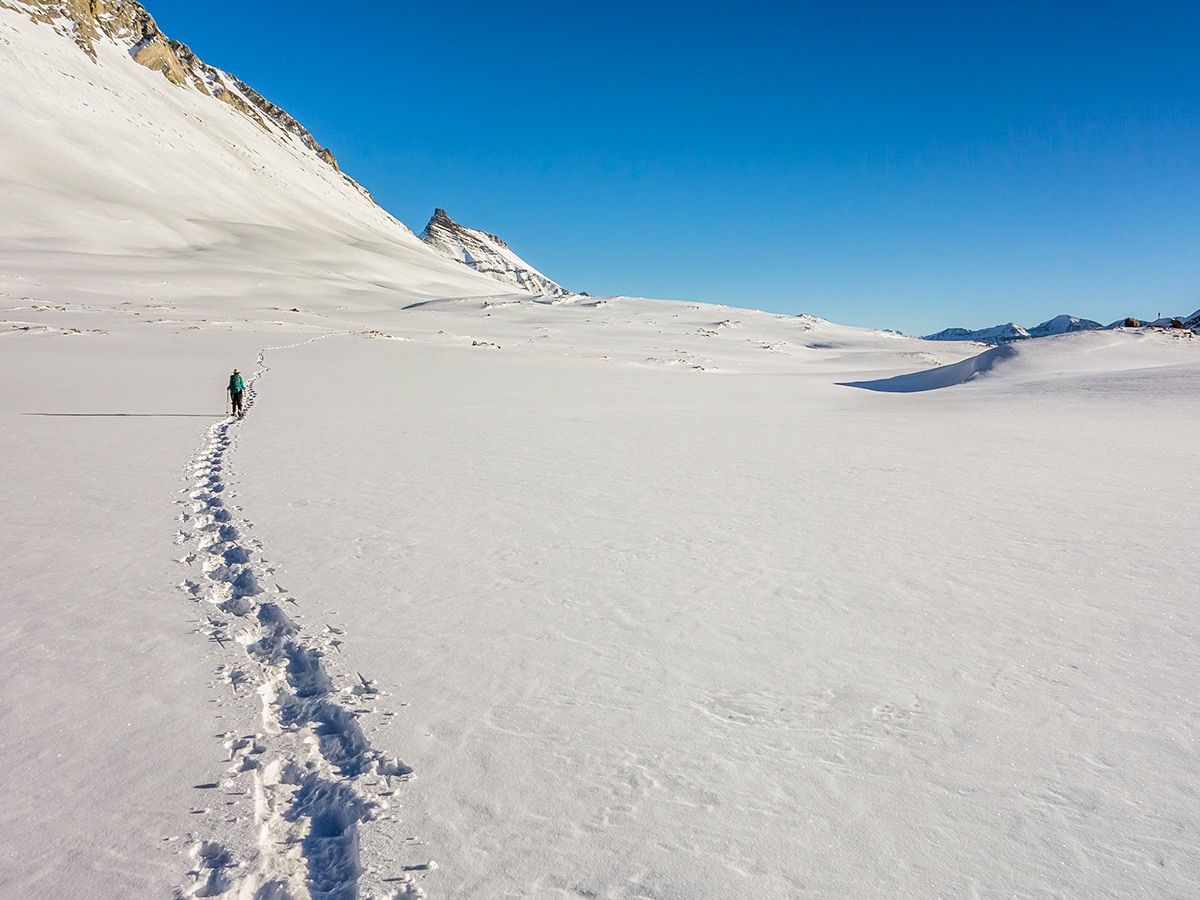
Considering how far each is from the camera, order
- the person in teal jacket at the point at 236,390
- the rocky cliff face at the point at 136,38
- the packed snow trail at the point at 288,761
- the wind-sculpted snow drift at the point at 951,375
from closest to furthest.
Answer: the packed snow trail at the point at 288,761, the person in teal jacket at the point at 236,390, the wind-sculpted snow drift at the point at 951,375, the rocky cliff face at the point at 136,38

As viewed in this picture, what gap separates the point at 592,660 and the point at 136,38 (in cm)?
19135

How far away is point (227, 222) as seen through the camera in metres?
91.5

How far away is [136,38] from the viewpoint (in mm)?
136000

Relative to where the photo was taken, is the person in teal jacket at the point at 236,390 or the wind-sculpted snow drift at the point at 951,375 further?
the wind-sculpted snow drift at the point at 951,375

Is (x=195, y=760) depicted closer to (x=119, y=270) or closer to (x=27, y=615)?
(x=27, y=615)

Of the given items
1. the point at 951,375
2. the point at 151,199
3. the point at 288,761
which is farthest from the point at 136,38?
the point at 288,761

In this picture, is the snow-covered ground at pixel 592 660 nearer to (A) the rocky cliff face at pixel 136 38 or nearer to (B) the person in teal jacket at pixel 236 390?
(B) the person in teal jacket at pixel 236 390

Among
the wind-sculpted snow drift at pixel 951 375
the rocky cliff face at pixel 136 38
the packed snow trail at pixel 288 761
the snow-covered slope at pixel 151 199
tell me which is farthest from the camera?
the rocky cliff face at pixel 136 38

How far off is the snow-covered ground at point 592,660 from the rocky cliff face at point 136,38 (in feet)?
528

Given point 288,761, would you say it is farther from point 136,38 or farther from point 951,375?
point 136,38

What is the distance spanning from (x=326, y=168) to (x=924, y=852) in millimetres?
195660

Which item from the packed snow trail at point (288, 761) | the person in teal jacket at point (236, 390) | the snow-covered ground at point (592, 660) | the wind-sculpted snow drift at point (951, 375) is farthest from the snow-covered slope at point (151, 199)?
the packed snow trail at point (288, 761)

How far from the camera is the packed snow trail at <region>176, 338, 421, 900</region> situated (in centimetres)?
282

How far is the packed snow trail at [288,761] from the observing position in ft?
9.27
